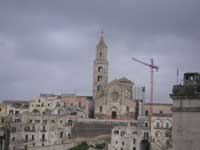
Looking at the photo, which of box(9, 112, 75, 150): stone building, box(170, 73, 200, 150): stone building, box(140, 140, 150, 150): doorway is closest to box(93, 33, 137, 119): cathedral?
box(9, 112, 75, 150): stone building

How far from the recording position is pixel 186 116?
11.7 m

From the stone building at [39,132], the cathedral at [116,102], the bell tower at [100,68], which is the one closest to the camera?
the stone building at [39,132]

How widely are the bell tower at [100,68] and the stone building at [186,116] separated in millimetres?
53868

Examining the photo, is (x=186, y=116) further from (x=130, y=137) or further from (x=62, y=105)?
(x=62, y=105)

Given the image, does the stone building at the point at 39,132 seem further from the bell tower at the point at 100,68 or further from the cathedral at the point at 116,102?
the bell tower at the point at 100,68

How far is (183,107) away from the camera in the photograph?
38.6 feet

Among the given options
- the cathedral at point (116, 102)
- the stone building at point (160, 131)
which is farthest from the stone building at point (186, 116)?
the cathedral at point (116, 102)

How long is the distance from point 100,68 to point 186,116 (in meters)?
54.7

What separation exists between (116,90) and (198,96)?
1980 inches

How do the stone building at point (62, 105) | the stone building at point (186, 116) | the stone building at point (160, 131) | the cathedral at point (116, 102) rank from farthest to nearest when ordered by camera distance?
1. the cathedral at point (116, 102)
2. the stone building at point (62, 105)
3. the stone building at point (160, 131)
4. the stone building at point (186, 116)

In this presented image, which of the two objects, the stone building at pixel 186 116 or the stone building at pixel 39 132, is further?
the stone building at pixel 39 132

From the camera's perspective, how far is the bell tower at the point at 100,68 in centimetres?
6594

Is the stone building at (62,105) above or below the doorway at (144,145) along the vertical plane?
above

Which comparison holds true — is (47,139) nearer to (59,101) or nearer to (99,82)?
(59,101)
